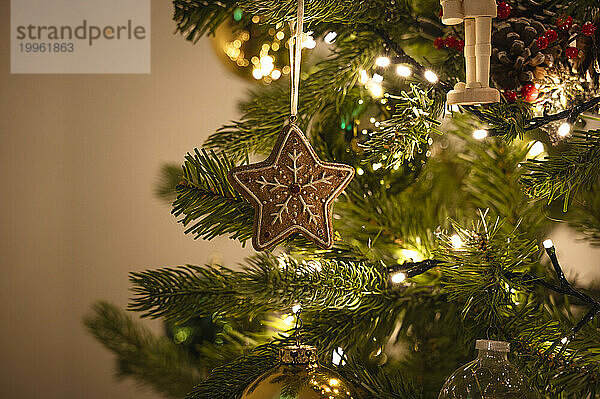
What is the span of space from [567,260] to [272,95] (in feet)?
1.63

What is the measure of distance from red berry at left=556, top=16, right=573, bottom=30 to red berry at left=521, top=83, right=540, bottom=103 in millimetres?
54

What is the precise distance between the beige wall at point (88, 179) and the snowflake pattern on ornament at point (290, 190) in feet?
2.31

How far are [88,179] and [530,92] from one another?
0.88 metres

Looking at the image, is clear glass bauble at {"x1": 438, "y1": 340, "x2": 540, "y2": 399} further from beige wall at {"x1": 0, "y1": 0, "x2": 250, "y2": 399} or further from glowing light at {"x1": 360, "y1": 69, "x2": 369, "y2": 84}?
beige wall at {"x1": 0, "y1": 0, "x2": 250, "y2": 399}

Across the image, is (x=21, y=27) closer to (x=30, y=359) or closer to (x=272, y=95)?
(x=30, y=359)

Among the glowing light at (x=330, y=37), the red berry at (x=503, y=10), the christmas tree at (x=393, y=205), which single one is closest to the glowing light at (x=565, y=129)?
the christmas tree at (x=393, y=205)

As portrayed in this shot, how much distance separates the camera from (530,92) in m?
0.57

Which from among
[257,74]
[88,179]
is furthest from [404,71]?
[88,179]

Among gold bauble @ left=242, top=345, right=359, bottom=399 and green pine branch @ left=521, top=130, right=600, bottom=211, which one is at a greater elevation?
green pine branch @ left=521, top=130, right=600, bottom=211

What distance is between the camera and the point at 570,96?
574mm

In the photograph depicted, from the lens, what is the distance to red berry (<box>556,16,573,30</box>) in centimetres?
56

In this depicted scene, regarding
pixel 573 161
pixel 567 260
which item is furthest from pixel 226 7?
pixel 567 260

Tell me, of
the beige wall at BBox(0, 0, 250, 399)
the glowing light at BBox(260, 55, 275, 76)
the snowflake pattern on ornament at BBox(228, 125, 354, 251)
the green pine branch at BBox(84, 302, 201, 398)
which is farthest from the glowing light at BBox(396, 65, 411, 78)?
the beige wall at BBox(0, 0, 250, 399)

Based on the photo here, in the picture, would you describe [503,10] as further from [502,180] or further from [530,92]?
[502,180]
